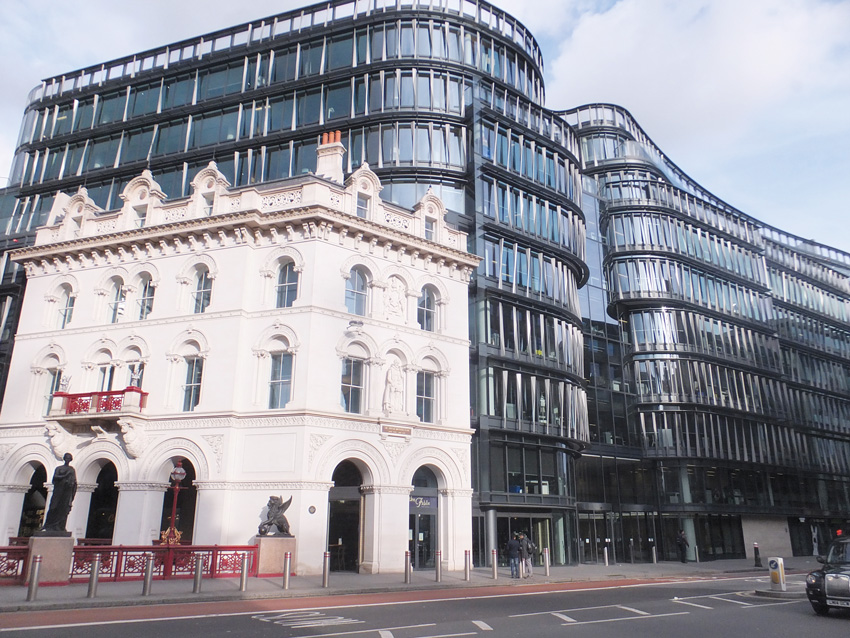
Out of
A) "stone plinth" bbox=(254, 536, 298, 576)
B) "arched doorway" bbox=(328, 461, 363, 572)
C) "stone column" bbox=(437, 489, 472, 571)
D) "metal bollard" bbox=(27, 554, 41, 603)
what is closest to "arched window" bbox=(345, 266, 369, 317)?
"arched doorway" bbox=(328, 461, 363, 572)

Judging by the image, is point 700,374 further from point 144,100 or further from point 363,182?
point 144,100

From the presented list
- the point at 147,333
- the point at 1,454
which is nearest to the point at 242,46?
the point at 147,333

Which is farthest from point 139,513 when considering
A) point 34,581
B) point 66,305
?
point 66,305

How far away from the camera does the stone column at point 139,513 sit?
24938 mm

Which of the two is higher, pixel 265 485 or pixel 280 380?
pixel 280 380

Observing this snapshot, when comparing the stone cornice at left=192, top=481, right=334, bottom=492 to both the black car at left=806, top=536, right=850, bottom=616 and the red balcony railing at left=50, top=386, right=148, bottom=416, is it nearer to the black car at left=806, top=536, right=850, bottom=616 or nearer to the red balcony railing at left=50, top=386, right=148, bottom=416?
the red balcony railing at left=50, top=386, right=148, bottom=416

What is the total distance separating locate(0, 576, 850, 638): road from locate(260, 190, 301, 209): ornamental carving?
16025mm

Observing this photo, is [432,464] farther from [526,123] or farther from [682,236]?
[682,236]

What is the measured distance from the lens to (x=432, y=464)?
91.1 feet

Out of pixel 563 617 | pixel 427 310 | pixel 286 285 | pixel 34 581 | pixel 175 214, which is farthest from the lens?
pixel 427 310

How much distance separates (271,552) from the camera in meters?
21.9

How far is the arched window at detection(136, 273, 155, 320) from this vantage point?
28672mm

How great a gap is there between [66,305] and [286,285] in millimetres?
11909

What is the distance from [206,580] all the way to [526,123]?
30494mm
